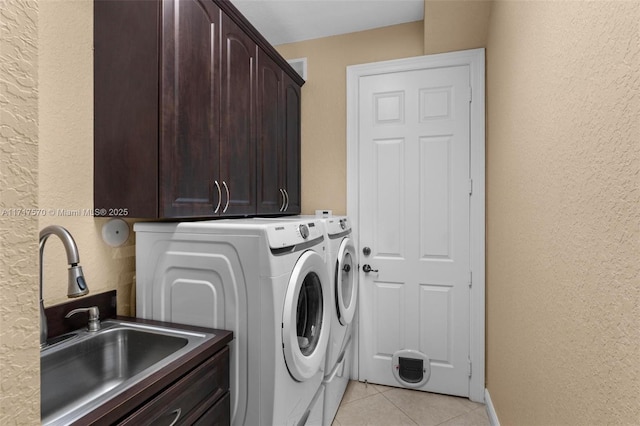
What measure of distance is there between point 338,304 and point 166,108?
1337 mm

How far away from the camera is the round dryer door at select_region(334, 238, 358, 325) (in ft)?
6.41

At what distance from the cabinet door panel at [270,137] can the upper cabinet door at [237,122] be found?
8cm

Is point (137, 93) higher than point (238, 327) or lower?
higher

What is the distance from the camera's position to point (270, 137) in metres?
2.13

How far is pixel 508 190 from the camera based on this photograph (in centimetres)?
162

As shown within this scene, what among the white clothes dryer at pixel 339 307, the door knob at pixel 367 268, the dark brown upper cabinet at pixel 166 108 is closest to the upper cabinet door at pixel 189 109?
the dark brown upper cabinet at pixel 166 108

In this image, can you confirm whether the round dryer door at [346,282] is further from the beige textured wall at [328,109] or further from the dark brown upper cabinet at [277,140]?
the dark brown upper cabinet at [277,140]

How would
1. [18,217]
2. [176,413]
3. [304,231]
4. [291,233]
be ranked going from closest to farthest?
[18,217], [176,413], [291,233], [304,231]

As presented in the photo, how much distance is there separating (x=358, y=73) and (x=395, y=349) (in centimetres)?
204

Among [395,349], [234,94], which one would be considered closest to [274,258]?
[234,94]

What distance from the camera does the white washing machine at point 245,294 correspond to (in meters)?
1.24

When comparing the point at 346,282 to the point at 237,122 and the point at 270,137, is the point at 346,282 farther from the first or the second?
the point at 237,122

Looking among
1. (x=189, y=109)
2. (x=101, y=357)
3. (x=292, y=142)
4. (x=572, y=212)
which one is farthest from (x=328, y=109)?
(x=101, y=357)

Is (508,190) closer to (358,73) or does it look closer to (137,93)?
(358,73)
